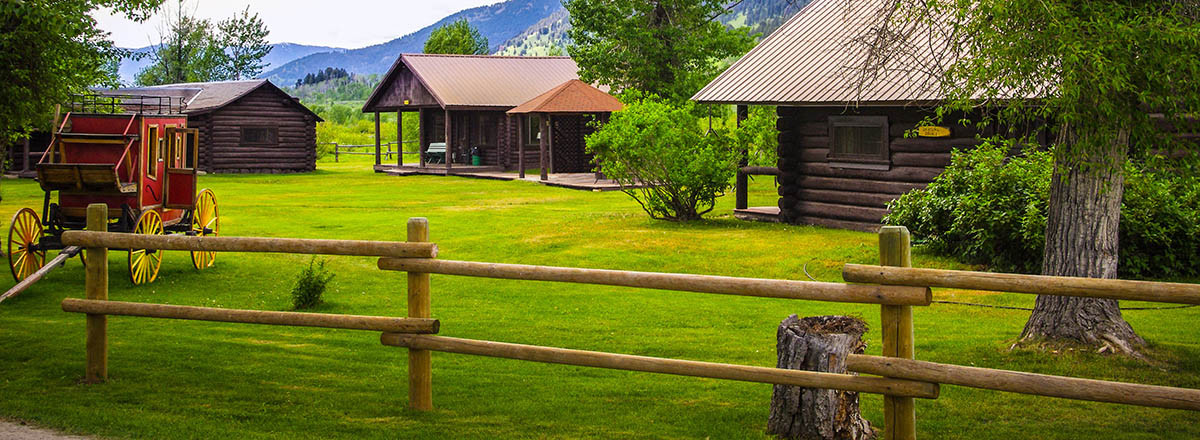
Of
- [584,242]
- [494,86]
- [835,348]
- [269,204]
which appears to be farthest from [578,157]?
[835,348]

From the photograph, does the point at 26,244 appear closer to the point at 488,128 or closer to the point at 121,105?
the point at 121,105

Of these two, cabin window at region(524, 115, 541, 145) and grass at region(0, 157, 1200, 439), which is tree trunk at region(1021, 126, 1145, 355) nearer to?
grass at region(0, 157, 1200, 439)

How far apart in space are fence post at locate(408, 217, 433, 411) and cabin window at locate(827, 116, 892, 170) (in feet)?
42.7

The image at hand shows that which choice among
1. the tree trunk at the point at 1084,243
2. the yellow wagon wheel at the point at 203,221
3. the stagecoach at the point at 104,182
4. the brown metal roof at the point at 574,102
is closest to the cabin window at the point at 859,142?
the tree trunk at the point at 1084,243

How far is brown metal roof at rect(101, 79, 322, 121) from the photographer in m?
42.2

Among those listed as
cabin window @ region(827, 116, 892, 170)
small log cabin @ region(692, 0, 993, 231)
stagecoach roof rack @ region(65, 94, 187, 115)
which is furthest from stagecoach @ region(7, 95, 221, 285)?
cabin window @ region(827, 116, 892, 170)

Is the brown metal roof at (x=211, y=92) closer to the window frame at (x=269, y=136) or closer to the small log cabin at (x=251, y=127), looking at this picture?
the small log cabin at (x=251, y=127)

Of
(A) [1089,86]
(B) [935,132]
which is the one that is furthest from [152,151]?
(B) [935,132]

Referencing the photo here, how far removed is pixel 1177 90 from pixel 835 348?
3588mm

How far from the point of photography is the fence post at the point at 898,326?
6141 mm

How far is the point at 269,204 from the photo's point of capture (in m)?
27.5

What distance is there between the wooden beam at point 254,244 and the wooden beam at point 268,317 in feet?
1.40

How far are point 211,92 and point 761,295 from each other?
42278 millimetres

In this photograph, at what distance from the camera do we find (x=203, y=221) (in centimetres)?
1580
